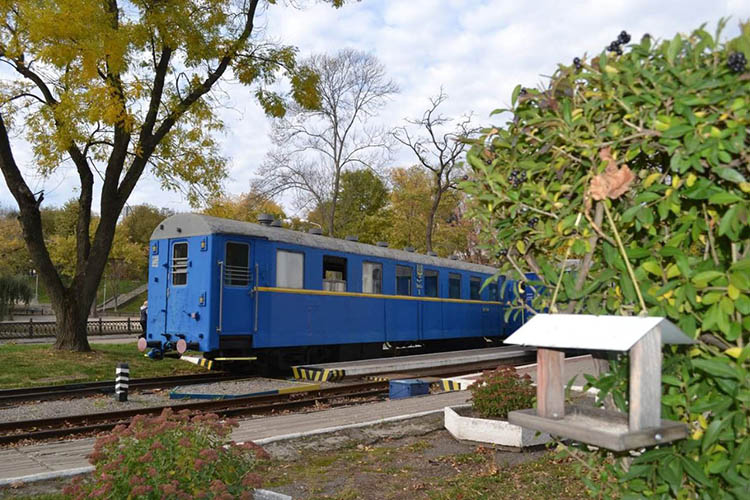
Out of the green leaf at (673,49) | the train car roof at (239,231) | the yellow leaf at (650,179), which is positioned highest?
the train car roof at (239,231)

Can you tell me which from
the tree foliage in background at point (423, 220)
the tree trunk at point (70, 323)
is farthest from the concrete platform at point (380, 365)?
the tree foliage in background at point (423, 220)

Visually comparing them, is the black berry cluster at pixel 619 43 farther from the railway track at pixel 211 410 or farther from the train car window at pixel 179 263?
the train car window at pixel 179 263

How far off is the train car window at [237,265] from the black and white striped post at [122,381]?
270 centimetres

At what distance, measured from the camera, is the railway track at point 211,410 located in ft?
30.2

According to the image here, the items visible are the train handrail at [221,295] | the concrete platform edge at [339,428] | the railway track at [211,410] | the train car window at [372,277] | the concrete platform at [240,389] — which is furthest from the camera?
the train car window at [372,277]

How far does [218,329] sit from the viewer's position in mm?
13195

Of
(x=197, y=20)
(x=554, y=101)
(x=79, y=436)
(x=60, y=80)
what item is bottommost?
(x=79, y=436)

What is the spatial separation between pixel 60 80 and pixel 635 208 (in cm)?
1916

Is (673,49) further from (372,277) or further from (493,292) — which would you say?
(493,292)

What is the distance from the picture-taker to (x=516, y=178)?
9.93 feet

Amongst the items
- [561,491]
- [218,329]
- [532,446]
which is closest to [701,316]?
[561,491]

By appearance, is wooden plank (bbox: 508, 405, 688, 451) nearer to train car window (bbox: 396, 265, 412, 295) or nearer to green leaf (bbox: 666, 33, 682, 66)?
green leaf (bbox: 666, 33, 682, 66)

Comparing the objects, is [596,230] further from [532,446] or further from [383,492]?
[532,446]

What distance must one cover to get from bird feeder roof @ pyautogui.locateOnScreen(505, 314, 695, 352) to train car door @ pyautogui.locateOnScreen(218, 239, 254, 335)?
11.3 m
